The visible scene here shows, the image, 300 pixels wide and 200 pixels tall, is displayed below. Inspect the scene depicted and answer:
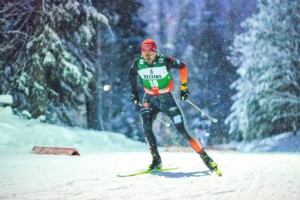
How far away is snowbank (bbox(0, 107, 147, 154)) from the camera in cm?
1172

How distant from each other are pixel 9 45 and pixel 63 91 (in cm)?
270

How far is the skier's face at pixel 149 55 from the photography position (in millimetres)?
6733

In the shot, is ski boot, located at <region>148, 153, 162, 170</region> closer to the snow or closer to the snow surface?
the snow surface

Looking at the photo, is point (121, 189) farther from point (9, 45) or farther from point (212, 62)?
point (212, 62)

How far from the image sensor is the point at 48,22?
15.8 metres

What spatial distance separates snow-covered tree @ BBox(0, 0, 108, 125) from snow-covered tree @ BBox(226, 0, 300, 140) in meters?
7.32

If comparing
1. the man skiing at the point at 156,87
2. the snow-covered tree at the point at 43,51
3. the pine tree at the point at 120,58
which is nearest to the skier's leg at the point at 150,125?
the man skiing at the point at 156,87

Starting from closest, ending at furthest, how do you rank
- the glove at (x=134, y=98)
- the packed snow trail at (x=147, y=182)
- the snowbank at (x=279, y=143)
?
1. the packed snow trail at (x=147, y=182)
2. the glove at (x=134, y=98)
3. the snowbank at (x=279, y=143)

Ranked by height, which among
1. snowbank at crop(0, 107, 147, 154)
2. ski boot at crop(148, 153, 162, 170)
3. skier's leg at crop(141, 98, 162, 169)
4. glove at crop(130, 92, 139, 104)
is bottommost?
snowbank at crop(0, 107, 147, 154)

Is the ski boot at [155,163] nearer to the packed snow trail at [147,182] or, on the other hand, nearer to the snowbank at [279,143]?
the packed snow trail at [147,182]

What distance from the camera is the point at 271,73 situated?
A: 1853 cm

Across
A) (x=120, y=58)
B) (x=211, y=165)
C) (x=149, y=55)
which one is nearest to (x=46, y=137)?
(x=149, y=55)

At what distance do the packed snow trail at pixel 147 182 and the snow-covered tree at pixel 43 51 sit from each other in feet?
27.2

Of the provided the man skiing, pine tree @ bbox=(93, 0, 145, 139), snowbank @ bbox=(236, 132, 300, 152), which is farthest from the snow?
snowbank @ bbox=(236, 132, 300, 152)
